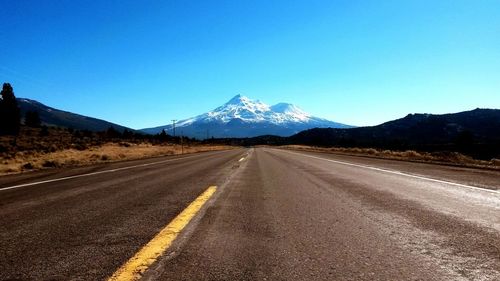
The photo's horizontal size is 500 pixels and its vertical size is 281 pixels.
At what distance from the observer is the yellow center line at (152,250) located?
2510 millimetres

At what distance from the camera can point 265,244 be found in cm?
331

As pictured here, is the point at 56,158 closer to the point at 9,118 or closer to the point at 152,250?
the point at 152,250

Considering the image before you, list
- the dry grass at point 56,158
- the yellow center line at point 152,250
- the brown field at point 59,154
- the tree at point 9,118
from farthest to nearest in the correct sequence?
1. the tree at point 9,118
2. the brown field at point 59,154
3. the dry grass at point 56,158
4. the yellow center line at point 152,250

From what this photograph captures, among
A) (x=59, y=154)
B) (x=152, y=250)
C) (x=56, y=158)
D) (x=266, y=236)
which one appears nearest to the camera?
(x=152, y=250)

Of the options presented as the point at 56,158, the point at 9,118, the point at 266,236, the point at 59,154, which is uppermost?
the point at 9,118

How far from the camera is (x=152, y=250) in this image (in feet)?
10.1

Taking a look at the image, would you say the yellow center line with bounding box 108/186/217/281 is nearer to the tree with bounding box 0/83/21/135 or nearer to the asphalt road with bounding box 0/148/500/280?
the asphalt road with bounding box 0/148/500/280

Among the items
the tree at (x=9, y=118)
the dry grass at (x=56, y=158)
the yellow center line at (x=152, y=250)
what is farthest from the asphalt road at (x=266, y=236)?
the tree at (x=9, y=118)

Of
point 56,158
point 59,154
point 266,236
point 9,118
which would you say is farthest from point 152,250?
point 9,118

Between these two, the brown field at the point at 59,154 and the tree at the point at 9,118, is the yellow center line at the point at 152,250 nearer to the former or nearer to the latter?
the brown field at the point at 59,154

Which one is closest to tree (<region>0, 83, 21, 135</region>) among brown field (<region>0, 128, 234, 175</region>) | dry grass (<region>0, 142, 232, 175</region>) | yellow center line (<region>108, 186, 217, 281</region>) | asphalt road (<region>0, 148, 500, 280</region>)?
brown field (<region>0, 128, 234, 175</region>)

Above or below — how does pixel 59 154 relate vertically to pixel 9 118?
below

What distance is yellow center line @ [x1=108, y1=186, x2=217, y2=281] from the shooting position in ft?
8.23

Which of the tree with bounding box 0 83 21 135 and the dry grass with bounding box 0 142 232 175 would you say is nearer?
the dry grass with bounding box 0 142 232 175
